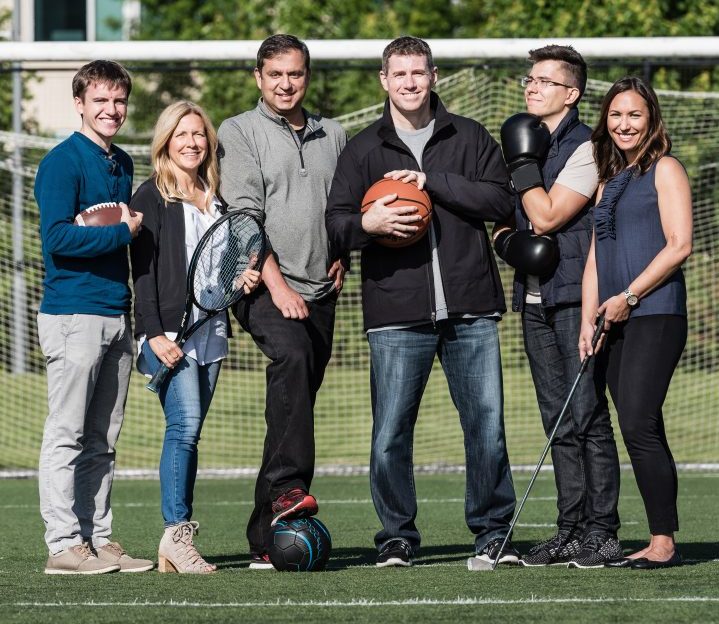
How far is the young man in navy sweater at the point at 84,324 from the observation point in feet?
18.8

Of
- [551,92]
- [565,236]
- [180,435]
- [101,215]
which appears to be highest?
[551,92]

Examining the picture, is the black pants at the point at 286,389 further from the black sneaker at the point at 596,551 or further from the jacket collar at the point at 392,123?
the black sneaker at the point at 596,551

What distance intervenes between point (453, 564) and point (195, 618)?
1.69m

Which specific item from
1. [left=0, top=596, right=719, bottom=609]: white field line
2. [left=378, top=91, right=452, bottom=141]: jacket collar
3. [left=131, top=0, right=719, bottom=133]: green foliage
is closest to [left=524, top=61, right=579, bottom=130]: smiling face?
[left=378, top=91, right=452, bottom=141]: jacket collar

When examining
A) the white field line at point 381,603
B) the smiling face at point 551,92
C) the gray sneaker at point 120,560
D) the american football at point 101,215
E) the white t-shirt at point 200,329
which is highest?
the smiling face at point 551,92

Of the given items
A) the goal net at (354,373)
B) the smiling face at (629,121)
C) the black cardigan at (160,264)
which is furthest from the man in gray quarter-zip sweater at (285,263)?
the goal net at (354,373)

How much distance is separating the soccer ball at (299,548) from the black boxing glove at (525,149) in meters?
1.63

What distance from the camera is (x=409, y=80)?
5781 millimetres

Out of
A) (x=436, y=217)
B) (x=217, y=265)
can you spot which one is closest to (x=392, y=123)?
(x=436, y=217)

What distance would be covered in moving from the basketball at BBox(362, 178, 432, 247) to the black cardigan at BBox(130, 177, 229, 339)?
793mm

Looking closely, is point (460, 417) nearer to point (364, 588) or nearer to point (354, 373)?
point (364, 588)

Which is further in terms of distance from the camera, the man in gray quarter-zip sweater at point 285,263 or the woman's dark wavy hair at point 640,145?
the man in gray quarter-zip sweater at point 285,263

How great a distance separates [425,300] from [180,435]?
113cm

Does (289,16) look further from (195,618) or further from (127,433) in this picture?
(195,618)
